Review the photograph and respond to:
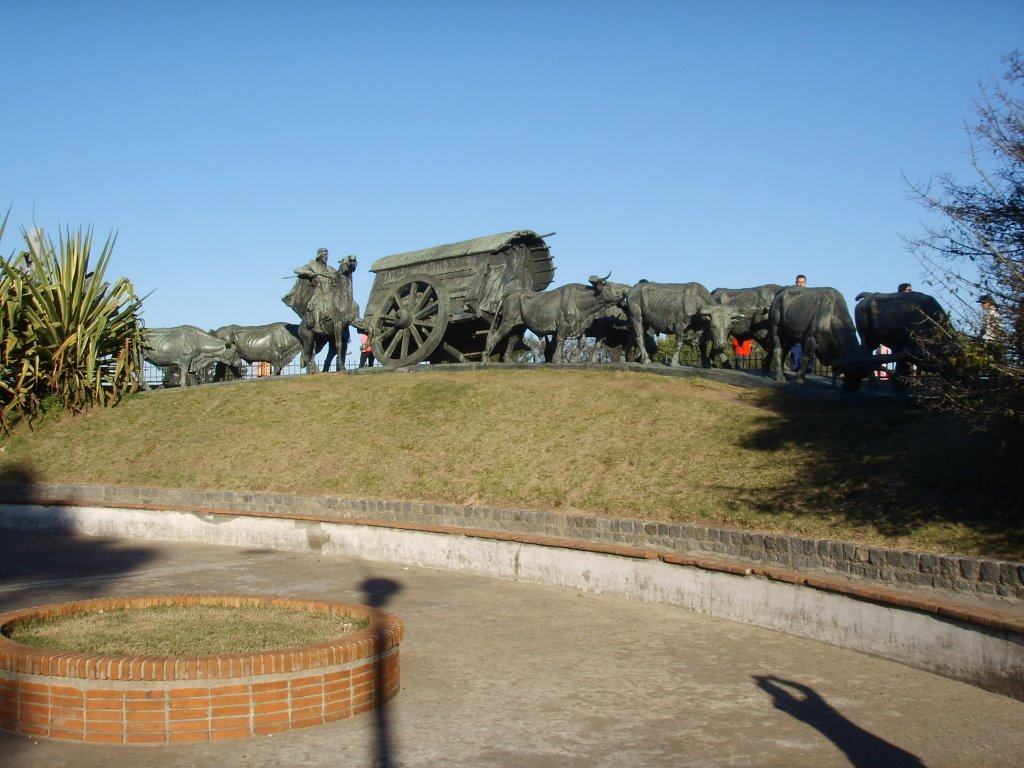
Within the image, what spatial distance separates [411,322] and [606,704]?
16111mm

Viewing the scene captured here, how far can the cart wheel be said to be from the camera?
71.3 feet

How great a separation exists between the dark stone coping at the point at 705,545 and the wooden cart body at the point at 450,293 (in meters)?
7.50

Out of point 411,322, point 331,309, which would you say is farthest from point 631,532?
point 331,309

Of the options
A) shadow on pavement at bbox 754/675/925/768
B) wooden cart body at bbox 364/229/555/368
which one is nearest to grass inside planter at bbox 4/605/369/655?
shadow on pavement at bbox 754/675/925/768

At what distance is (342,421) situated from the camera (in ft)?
59.0

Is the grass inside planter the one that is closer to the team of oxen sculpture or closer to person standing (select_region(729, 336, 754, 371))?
the team of oxen sculpture

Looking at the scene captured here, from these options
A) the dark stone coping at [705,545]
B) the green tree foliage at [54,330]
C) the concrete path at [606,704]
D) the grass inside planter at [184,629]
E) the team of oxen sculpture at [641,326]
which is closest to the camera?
the concrete path at [606,704]

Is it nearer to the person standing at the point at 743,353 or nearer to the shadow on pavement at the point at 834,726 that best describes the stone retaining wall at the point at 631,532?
the shadow on pavement at the point at 834,726

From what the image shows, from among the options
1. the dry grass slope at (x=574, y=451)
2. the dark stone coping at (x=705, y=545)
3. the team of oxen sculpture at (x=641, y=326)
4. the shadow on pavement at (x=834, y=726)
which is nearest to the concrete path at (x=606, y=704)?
the shadow on pavement at (x=834, y=726)

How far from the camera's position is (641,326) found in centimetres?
1838

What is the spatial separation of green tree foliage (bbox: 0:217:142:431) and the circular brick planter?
1568 centimetres

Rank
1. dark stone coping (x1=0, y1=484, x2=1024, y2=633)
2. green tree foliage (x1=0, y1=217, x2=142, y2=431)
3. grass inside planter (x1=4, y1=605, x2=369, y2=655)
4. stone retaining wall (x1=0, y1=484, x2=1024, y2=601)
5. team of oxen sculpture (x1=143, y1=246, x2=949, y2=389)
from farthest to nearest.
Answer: green tree foliage (x1=0, y1=217, x2=142, y2=431) < team of oxen sculpture (x1=143, y1=246, x2=949, y2=389) < stone retaining wall (x1=0, y1=484, x2=1024, y2=601) < dark stone coping (x1=0, y1=484, x2=1024, y2=633) < grass inside planter (x1=4, y1=605, x2=369, y2=655)

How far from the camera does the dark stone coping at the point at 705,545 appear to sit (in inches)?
300

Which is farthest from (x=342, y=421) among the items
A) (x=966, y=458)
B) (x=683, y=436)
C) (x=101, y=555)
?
(x=966, y=458)
